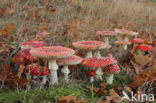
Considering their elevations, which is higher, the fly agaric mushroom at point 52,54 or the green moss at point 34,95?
the fly agaric mushroom at point 52,54

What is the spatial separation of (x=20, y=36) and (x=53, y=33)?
2.68ft

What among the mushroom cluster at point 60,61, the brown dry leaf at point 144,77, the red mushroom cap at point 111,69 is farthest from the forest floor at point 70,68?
the red mushroom cap at point 111,69

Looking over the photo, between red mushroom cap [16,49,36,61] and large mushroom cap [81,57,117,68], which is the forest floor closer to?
red mushroom cap [16,49,36,61]

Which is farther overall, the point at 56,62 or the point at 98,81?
the point at 98,81

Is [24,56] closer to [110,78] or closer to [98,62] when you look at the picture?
[98,62]

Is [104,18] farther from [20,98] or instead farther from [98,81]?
[20,98]

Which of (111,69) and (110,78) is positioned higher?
(111,69)

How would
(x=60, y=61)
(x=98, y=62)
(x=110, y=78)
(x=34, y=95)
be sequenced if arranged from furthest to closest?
(x=110, y=78) → (x=98, y=62) → (x=60, y=61) → (x=34, y=95)

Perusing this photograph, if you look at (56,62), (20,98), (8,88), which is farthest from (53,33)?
→ (20,98)

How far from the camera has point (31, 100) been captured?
2.09 meters

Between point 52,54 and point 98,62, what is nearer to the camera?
point 52,54

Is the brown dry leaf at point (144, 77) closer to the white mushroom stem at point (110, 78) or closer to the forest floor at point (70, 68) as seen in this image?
the forest floor at point (70, 68)

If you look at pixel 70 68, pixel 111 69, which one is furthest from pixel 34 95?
pixel 111 69

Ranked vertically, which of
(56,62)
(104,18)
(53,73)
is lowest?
(53,73)
